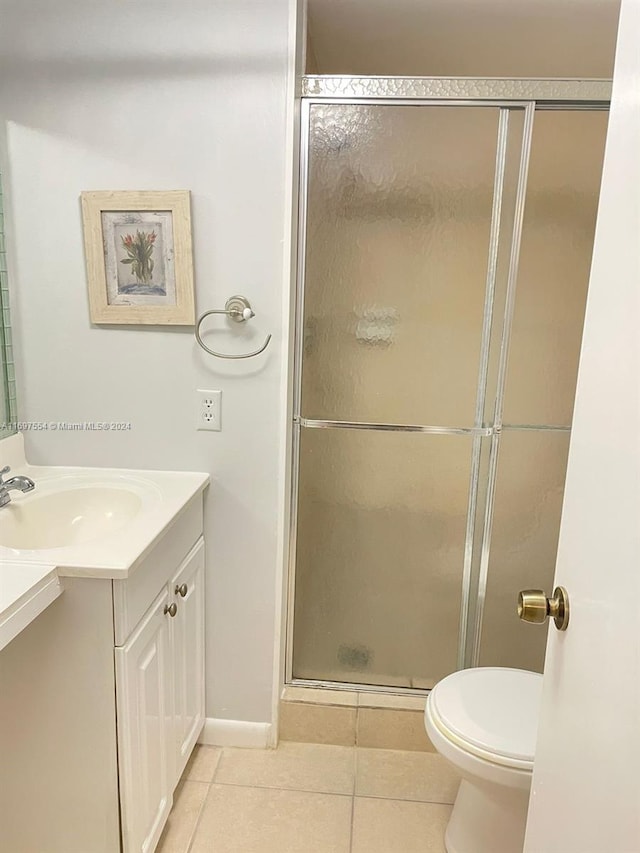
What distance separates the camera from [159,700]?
1.46m

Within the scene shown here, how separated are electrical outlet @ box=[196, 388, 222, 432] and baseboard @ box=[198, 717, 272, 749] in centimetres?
99

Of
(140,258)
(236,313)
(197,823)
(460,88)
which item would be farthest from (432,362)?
(197,823)

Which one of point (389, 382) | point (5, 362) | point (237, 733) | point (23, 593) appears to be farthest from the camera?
point (237, 733)

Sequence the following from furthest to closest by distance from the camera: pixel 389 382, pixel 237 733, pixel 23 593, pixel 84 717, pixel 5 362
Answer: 1. pixel 237 733
2. pixel 389 382
3. pixel 5 362
4. pixel 84 717
5. pixel 23 593

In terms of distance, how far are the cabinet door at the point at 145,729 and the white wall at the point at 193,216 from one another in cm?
42

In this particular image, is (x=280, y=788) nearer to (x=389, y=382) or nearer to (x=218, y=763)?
(x=218, y=763)

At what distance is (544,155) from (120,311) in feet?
4.27

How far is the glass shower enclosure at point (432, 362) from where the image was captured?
1705mm

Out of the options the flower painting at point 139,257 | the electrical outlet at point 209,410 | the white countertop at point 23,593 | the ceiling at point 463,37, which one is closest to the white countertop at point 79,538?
the white countertop at point 23,593

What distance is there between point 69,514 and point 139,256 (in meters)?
0.75

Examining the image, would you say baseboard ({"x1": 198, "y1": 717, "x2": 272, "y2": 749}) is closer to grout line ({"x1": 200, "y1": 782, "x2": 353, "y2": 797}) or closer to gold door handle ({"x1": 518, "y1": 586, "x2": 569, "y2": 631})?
grout line ({"x1": 200, "y1": 782, "x2": 353, "y2": 797})

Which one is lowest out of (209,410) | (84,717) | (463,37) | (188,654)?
(188,654)

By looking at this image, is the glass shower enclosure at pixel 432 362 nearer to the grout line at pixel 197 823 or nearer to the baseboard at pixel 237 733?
the baseboard at pixel 237 733

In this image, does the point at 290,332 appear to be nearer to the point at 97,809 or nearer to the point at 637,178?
the point at 637,178
